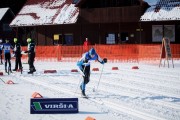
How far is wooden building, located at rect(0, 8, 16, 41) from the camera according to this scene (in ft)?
179

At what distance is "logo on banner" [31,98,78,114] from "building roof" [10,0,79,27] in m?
24.3

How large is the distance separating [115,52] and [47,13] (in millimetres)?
13241

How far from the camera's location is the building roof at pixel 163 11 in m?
27.8

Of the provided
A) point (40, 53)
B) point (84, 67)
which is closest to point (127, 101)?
point (84, 67)

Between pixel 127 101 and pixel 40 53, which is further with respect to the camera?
pixel 40 53

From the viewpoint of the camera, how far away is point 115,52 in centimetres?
2575

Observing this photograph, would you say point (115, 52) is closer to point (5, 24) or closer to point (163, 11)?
point (163, 11)

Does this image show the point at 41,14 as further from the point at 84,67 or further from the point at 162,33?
the point at 84,67

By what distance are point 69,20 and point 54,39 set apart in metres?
3.98

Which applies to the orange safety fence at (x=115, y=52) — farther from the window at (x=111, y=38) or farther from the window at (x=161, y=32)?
the window at (x=111, y=38)

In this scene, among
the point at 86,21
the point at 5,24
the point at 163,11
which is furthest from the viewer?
the point at 5,24

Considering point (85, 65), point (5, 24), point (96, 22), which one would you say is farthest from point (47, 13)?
point (85, 65)

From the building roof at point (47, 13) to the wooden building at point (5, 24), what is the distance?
15351 mm

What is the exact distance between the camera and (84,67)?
36.2 ft
